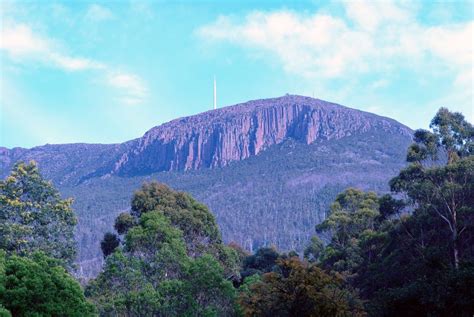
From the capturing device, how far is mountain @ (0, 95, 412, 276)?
106875mm

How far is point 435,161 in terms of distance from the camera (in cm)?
2772

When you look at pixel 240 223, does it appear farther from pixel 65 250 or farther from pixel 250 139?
pixel 65 250

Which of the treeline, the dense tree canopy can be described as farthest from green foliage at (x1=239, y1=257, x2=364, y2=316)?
the dense tree canopy

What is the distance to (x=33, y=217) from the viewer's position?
25062mm

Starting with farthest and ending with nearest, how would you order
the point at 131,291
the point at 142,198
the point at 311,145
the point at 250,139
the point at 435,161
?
the point at 250,139 < the point at 311,145 < the point at 142,198 < the point at 435,161 < the point at 131,291

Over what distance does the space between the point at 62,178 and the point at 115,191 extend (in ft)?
126

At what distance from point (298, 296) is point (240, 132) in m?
149

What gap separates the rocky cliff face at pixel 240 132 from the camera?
15400cm

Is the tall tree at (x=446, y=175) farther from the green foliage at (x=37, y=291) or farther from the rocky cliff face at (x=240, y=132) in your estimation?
the rocky cliff face at (x=240, y=132)

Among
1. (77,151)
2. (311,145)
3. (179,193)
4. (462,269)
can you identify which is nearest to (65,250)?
(179,193)

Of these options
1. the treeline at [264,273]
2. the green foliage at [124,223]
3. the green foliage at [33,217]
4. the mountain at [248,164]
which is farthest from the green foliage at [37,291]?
the mountain at [248,164]

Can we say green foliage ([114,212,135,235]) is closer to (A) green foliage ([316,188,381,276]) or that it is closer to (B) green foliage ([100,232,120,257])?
(B) green foliage ([100,232,120,257])

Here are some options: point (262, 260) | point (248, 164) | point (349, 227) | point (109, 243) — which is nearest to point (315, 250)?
point (262, 260)

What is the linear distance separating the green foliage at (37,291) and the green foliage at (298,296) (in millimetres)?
5328
